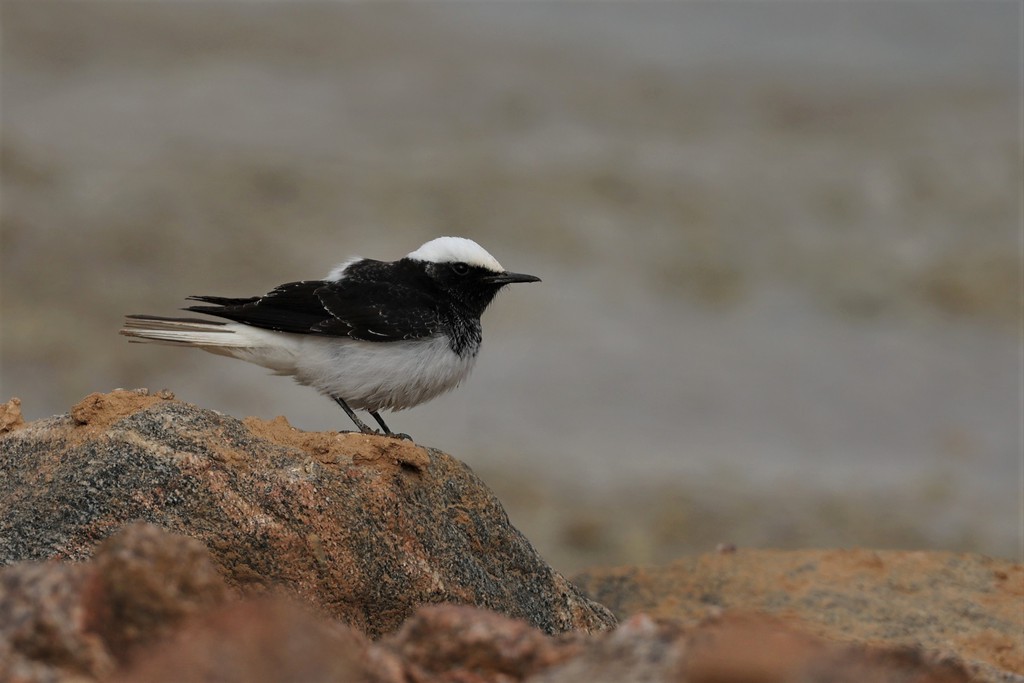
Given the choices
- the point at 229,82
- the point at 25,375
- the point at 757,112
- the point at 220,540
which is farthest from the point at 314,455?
the point at 757,112

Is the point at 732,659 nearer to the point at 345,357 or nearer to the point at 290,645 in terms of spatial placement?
the point at 290,645

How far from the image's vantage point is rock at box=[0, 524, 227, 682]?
3.72 m

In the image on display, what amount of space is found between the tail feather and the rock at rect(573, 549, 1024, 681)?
3.22m

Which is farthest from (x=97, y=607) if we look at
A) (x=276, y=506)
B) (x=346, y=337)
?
(x=346, y=337)

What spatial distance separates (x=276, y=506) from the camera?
19.7ft

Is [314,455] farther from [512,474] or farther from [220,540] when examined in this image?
[512,474]

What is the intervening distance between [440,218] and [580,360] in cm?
469

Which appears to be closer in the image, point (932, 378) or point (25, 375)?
point (25, 375)

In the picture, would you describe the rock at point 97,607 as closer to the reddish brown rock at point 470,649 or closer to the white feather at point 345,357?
the reddish brown rock at point 470,649

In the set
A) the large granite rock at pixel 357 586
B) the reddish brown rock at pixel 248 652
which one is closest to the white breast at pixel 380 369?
the large granite rock at pixel 357 586

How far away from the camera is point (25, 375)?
22.2m

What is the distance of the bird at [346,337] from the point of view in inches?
332

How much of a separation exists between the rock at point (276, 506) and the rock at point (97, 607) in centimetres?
184

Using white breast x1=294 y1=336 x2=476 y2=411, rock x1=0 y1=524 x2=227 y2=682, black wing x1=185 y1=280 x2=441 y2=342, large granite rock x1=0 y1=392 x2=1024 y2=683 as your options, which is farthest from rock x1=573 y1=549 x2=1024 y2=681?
rock x1=0 y1=524 x2=227 y2=682
